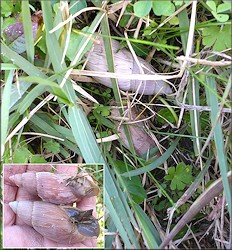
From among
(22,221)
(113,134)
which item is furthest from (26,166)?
(113,134)

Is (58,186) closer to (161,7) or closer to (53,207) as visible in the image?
(53,207)

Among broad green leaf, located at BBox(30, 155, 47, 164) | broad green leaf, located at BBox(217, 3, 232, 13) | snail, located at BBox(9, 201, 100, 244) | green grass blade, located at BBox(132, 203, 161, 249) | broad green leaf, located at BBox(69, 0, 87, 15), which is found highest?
broad green leaf, located at BBox(69, 0, 87, 15)

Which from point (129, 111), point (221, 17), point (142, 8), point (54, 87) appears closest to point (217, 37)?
point (221, 17)

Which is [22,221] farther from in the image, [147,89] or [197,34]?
[197,34]

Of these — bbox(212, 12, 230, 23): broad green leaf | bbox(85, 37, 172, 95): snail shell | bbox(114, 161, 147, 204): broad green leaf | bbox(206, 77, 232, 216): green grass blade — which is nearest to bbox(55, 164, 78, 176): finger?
bbox(114, 161, 147, 204): broad green leaf

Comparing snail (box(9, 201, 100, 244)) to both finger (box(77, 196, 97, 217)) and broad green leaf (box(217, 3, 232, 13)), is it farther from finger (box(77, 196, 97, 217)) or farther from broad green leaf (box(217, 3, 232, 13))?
broad green leaf (box(217, 3, 232, 13))

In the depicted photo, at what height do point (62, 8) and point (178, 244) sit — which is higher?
point (62, 8)

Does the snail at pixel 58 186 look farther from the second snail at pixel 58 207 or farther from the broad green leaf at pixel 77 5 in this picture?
the broad green leaf at pixel 77 5
